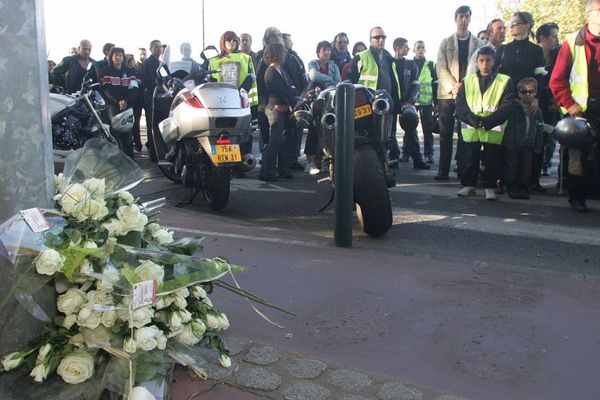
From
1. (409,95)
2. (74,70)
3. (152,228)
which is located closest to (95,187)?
(152,228)

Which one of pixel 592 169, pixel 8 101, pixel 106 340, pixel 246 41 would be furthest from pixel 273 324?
pixel 246 41

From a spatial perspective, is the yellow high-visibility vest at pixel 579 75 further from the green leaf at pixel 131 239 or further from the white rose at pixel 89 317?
the white rose at pixel 89 317

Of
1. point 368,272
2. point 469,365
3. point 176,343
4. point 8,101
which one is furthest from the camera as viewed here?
point 368,272

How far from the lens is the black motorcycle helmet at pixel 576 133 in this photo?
6484 mm

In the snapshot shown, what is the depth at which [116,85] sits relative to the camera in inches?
432

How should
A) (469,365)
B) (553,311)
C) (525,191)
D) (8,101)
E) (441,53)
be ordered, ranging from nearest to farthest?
(8,101) < (469,365) < (553,311) < (525,191) < (441,53)

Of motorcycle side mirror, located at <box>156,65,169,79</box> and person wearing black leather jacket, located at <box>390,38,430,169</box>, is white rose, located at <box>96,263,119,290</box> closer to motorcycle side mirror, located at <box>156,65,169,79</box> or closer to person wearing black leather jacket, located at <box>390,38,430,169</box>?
motorcycle side mirror, located at <box>156,65,169,79</box>

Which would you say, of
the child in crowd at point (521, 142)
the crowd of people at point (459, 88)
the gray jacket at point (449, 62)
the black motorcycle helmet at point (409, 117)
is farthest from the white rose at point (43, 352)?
the black motorcycle helmet at point (409, 117)

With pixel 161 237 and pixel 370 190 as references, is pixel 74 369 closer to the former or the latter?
pixel 161 237

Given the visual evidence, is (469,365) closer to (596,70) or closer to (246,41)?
(596,70)

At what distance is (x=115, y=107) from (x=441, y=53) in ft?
17.2

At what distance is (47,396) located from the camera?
2.44 metres

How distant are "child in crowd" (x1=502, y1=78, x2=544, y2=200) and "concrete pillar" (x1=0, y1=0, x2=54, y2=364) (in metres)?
6.01

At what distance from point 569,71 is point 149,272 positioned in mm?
5559
